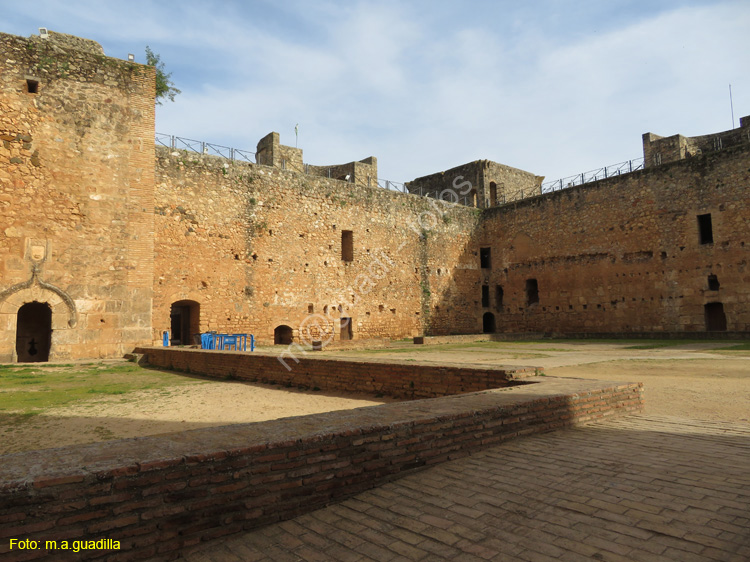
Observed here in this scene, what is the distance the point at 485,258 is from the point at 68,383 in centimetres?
2001

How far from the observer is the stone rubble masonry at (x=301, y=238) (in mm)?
12320

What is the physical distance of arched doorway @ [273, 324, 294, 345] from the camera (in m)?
17.8

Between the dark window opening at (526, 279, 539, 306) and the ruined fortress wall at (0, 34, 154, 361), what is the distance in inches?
641

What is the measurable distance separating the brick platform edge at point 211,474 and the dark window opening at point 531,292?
65.4ft

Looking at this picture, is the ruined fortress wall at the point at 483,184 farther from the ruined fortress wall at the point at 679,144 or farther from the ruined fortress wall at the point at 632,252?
the ruined fortress wall at the point at 679,144

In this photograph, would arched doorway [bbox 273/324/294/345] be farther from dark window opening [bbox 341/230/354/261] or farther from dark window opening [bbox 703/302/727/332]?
dark window opening [bbox 703/302/727/332]

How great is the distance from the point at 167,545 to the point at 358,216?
59.4 ft

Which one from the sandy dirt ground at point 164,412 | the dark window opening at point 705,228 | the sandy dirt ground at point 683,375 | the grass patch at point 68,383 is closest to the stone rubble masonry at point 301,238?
the dark window opening at point 705,228

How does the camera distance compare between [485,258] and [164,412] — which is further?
[485,258]

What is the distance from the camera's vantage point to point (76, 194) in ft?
41.5

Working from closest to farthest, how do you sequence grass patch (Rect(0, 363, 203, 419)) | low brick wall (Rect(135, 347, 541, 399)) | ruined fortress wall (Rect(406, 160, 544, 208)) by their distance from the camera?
low brick wall (Rect(135, 347, 541, 399)), grass patch (Rect(0, 363, 203, 419)), ruined fortress wall (Rect(406, 160, 544, 208))

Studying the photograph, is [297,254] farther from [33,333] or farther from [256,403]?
[256,403]

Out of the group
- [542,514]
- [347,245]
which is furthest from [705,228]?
[542,514]

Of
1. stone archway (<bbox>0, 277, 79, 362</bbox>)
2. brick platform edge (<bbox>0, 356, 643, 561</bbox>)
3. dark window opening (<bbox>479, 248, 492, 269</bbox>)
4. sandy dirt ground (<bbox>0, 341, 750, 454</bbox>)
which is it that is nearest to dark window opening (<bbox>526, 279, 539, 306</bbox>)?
dark window opening (<bbox>479, 248, 492, 269</bbox>)
